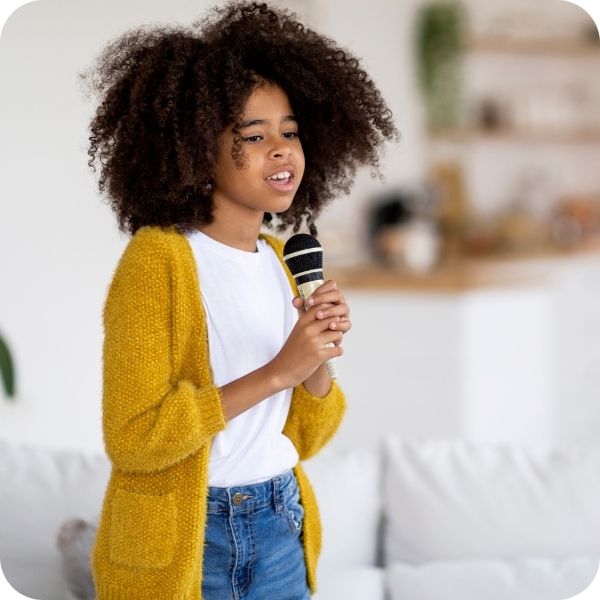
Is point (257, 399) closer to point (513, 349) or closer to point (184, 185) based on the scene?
point (184, 185)

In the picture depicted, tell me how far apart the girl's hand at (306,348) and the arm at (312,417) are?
133mm

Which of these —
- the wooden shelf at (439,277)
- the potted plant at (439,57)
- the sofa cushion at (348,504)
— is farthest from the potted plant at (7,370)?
the potted plant at (439,57)

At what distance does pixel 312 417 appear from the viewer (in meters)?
1.03

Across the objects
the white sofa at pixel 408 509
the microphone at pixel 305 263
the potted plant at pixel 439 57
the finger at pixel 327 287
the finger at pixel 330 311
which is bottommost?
the white sofa at pixel 408 509

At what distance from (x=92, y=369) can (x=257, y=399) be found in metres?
0.98

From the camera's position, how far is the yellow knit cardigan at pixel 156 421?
2.83ft

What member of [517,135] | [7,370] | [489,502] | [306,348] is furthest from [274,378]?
[517,135]

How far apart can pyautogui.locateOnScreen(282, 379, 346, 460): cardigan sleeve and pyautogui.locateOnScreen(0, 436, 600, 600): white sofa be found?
357 millimetres

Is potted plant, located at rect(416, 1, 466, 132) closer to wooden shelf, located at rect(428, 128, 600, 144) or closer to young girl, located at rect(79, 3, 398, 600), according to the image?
wooden shelf, located at rect(428, 128, 600, 144)

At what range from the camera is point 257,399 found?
876 millimetres

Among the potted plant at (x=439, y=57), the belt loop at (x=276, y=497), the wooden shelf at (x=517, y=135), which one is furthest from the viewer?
the wooden shelf at (x=517, y=135)

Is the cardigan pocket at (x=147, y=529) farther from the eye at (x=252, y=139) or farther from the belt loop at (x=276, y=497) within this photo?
the eye at (x=252, y=139)

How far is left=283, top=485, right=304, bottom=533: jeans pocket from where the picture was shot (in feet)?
3.20

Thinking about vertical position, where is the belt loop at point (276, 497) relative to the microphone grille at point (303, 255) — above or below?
below
